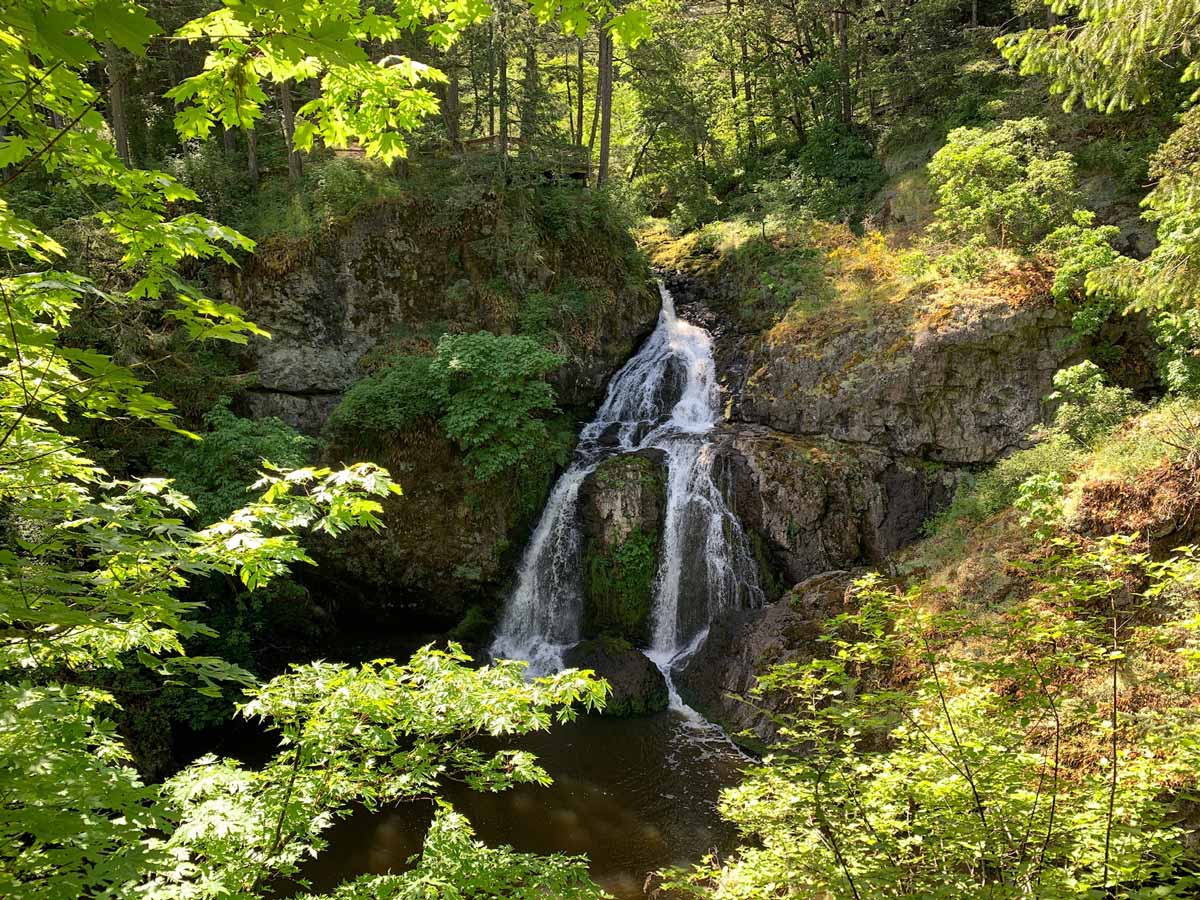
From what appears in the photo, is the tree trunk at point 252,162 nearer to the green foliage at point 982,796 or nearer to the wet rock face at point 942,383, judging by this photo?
the wet rock face at point 942,383

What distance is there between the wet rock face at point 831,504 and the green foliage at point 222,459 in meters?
7.92

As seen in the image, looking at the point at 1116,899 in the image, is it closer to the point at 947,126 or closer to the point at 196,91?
the point at 196,91

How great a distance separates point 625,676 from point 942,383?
25.8ft

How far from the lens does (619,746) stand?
9.66 meters

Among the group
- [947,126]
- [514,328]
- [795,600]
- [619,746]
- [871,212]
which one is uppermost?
[947,126]

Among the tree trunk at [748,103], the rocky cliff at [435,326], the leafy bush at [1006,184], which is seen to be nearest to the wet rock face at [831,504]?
the rocky cliff at [435,326]

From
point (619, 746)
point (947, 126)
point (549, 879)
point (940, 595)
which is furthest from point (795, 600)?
point (947, 126)

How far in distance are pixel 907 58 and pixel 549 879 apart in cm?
2053

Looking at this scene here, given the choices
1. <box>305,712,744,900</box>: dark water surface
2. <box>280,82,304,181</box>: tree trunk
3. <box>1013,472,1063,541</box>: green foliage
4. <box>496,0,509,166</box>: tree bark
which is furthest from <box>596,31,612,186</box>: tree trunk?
<box>305,712,744,900</box>: dark water surface

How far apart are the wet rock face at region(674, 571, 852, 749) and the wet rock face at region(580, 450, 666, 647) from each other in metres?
1.49

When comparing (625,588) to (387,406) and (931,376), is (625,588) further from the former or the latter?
(931,376)

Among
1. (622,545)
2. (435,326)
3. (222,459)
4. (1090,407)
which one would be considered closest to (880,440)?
(1090,407)

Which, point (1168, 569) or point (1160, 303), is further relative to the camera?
point (1160, 303)

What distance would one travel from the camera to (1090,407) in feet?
30.8
